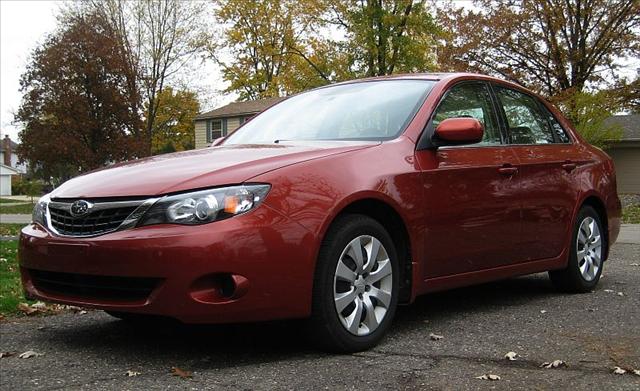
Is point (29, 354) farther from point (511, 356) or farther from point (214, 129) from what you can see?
point (214, 129)

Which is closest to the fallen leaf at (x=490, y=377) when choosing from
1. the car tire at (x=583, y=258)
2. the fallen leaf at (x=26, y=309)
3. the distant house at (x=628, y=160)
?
the car tire at (x=583, y=258)

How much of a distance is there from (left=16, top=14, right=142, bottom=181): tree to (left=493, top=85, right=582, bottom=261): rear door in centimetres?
2509

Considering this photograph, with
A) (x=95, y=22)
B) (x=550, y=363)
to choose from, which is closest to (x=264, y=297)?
(x=550, y=363)

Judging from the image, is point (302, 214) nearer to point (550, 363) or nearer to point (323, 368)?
point (323, 368)

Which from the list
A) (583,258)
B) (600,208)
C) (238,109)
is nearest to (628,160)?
(238,109)

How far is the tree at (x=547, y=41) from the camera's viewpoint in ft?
89.1

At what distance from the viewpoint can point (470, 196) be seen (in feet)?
15.1

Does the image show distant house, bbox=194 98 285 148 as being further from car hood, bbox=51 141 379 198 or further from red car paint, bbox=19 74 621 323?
car hood, bbox=51 141 379 198

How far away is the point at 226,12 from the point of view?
1900 inches

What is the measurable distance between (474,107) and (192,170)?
226cm

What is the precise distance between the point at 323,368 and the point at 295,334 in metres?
0.79

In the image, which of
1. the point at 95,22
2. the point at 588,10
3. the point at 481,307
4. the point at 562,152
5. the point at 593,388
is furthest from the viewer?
the point at 95,22

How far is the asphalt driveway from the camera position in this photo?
133 inches

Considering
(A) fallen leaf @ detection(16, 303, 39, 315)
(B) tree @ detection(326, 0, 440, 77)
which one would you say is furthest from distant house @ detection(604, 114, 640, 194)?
(A) fallen leaf @ detection(16, 303, 39, 315)
